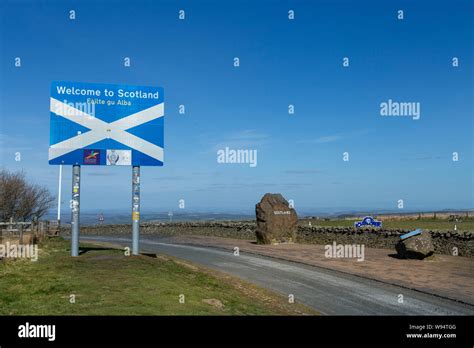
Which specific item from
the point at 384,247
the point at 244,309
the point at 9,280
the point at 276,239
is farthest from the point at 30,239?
the point at 384,247

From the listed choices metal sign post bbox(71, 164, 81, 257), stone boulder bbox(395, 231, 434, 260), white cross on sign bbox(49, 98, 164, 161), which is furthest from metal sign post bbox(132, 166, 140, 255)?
stone boulder bbox(395, 231, 434, 260)

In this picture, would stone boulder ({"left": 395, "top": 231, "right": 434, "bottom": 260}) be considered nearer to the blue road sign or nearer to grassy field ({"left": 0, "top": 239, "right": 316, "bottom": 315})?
grassy field ({"left": 0, "top": 239, "right": 316, "bottom": 315})

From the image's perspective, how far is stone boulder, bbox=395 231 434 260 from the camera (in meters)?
19.2

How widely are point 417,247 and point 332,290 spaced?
7.85 m

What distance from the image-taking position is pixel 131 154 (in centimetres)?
1775

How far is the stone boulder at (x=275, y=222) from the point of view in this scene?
2791cm

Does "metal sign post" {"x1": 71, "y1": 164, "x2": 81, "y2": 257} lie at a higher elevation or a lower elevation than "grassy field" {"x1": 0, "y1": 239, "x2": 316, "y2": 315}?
higher

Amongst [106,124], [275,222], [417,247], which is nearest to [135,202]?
[106,124]

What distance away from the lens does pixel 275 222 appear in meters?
28.1

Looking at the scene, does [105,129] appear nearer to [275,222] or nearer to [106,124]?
[106,124]

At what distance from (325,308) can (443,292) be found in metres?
4.11

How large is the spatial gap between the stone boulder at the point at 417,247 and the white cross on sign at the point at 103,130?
11410mm
